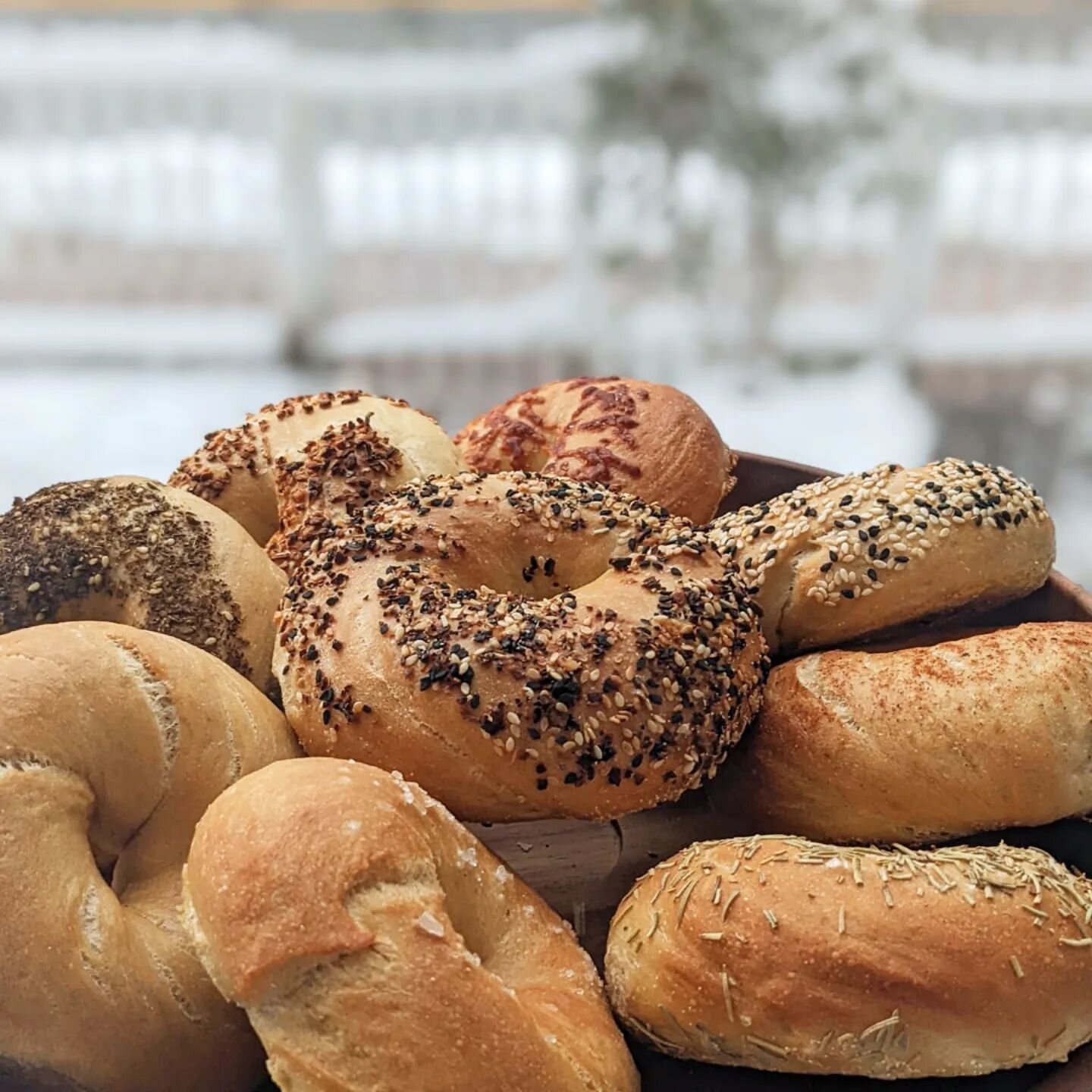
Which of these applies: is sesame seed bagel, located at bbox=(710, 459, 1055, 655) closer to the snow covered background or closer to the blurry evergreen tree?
the snow covered background

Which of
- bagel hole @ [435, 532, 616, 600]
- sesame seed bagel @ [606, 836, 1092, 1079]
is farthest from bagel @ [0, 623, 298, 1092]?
sesame seed bagel @ [606, 836, 1092, 1079]

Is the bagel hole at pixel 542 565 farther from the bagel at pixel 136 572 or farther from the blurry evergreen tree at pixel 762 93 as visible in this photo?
the blurry evergreen tree at pixel 762 93

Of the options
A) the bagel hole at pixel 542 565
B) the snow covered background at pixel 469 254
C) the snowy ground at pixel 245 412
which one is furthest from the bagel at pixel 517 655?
the snow covered background at pixel 469 254

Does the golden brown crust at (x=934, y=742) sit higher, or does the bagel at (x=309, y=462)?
the bagel at (x=309, y=462)

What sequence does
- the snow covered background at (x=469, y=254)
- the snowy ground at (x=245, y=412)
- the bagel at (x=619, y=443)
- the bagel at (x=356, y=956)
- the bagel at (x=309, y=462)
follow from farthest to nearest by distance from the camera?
the snow covered background at (x=469, y=254), the snowy ground at (x=245, y=412), the bagel at (x=619, y=443), the bagel at (x=309, y=462), the bagel at (x=356, y=956)

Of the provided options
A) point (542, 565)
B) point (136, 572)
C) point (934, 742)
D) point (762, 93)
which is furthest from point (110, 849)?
point (762, 93)

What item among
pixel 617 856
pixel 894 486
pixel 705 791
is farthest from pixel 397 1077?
pixel 894 486

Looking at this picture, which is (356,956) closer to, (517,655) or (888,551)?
(517,655)
